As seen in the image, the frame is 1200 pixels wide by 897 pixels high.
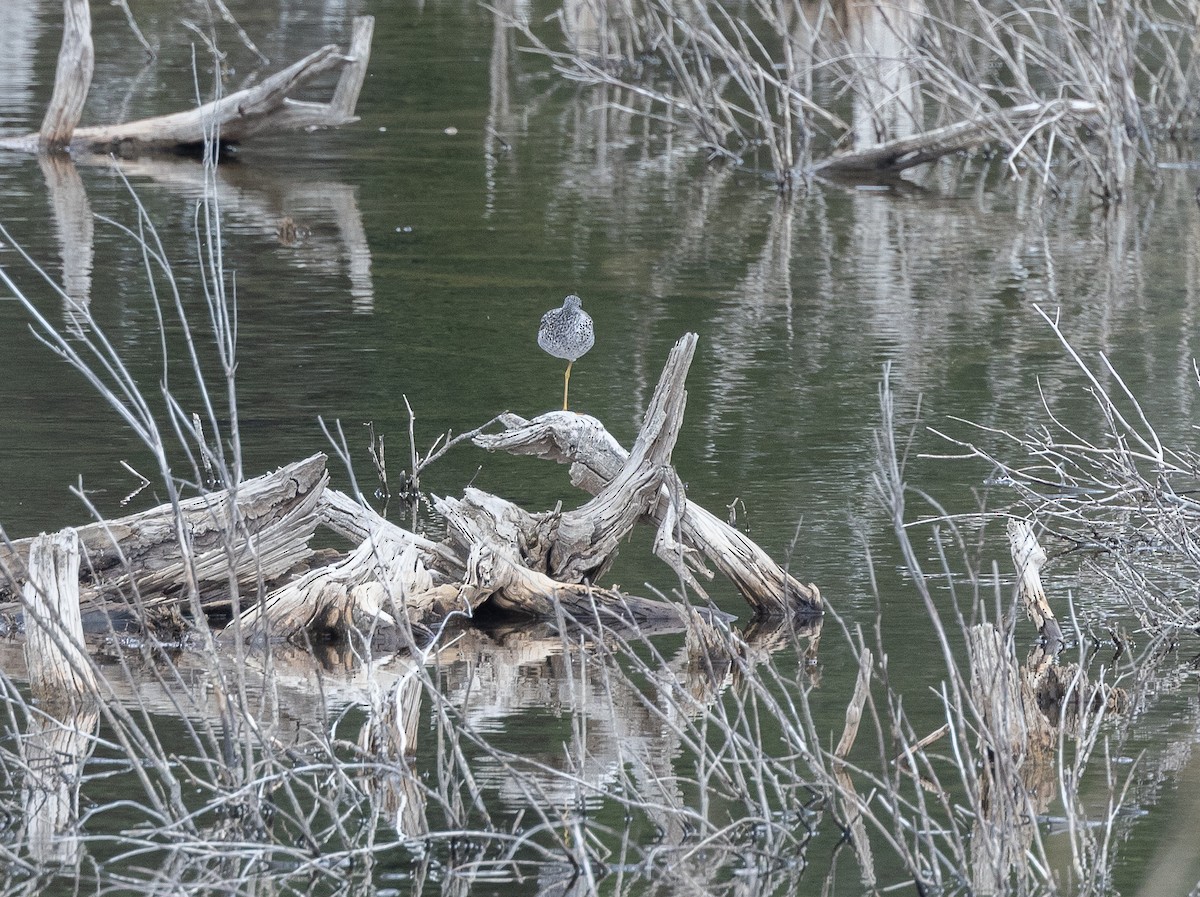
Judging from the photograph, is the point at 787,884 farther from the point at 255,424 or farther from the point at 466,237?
the point at 466,237

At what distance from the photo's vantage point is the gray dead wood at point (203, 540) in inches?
322

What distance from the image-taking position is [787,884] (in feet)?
19.7

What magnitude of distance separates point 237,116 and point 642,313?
297 inches

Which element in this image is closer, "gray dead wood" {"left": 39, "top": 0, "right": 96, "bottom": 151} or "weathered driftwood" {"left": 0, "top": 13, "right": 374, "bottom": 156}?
"gray dead wood" {"left": 39, "top": 0, "right": 96, "bottom": 151}

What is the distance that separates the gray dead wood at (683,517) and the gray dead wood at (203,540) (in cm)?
73

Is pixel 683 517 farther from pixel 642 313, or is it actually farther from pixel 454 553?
pixel 642 313

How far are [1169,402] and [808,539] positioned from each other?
3731 mm

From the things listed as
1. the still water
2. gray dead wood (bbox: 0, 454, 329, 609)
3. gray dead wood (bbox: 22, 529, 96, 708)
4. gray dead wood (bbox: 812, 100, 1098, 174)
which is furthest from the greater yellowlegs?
gray dead wood (bbox: 812, 100, 1098, 174)

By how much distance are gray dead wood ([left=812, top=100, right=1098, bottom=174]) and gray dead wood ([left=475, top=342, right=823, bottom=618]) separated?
10627mm

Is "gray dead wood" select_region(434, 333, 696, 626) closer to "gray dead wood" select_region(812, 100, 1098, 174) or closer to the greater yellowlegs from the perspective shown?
the greater yellowlegs

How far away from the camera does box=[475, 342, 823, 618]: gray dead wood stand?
28.0 feet

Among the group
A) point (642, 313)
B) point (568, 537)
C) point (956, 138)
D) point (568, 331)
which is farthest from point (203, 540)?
point (956, 138)

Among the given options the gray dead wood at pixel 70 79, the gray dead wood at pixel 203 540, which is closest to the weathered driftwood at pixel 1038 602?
the gray dead wood at pixel 203 540

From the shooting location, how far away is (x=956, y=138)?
2058cm
